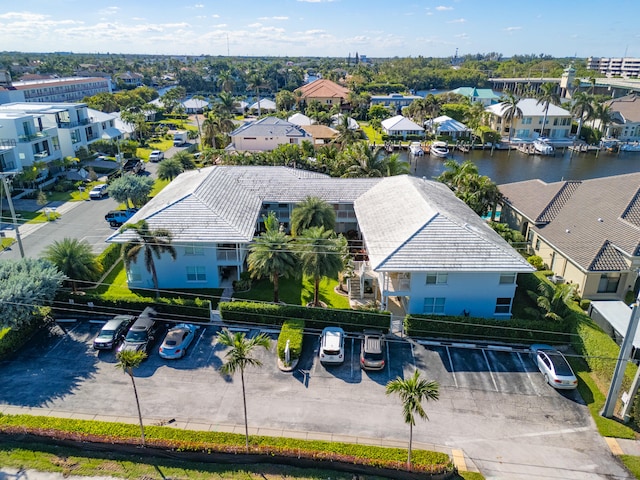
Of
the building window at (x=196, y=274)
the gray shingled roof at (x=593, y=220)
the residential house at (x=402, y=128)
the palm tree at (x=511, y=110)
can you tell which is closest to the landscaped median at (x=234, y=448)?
the building window at (x=196, y=274)

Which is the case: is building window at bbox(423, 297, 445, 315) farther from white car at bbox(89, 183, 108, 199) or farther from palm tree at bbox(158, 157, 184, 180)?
white car at bbox(89, 183, 108, 199)

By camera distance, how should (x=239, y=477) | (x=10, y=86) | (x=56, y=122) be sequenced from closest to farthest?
(x=239, y=477) → (x=56, y=122) → (x=10, y=86)

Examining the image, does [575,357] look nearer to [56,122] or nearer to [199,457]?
[199,457]

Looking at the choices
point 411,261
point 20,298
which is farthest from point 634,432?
point 20,298

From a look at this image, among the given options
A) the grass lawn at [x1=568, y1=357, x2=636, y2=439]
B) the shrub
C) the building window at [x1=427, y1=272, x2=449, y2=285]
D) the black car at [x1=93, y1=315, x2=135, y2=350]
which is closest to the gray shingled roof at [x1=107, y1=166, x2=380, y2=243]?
the black car at [x1=93, y1=315, x2=135, y2=350]

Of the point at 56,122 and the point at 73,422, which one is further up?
the point at 56,122

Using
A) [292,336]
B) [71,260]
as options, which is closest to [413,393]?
[292,336]

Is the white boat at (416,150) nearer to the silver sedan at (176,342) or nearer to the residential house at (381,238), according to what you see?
the residential house at (381,238)
